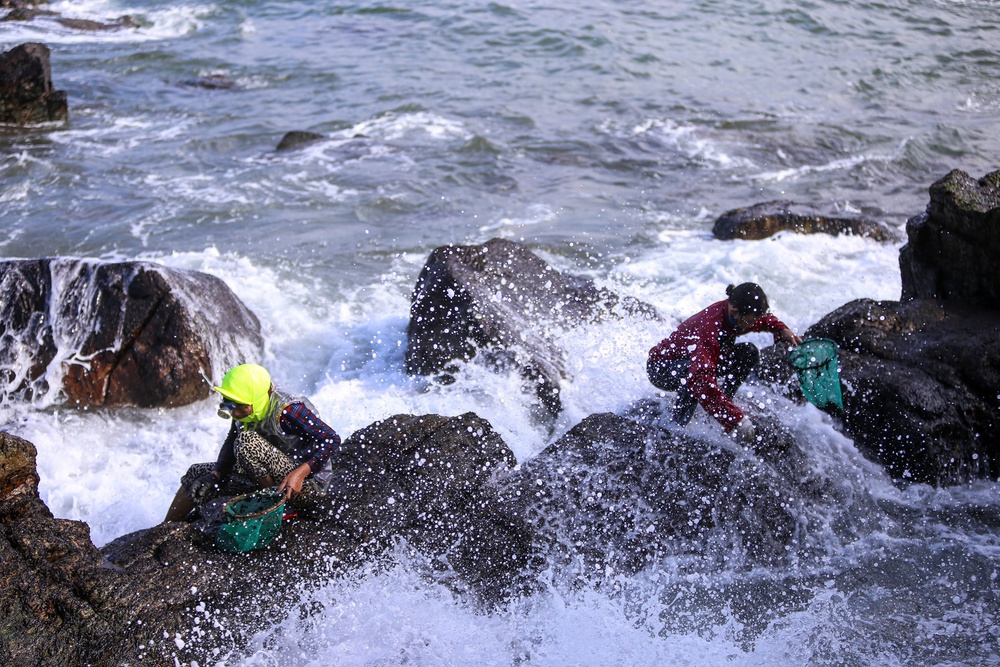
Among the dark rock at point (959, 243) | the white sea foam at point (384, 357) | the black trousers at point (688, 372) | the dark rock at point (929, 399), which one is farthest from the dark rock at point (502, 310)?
the dark rock at point (959, 243)

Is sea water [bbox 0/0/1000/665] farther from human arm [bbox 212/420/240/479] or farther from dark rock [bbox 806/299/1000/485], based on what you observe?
human arm [bbox 212/420/240/479]

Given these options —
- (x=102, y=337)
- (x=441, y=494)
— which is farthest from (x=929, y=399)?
(x=102, y=337)

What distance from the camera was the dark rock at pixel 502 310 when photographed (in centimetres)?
699

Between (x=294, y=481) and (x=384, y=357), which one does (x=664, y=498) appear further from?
(x=384, y=357)

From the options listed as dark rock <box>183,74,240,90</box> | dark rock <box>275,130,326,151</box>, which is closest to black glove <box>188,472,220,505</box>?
dark rock <box>275,130,326,151</box>

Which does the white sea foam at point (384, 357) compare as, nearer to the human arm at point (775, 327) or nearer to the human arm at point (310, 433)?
the human arm at point (775, 327)

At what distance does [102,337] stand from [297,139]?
7.38m

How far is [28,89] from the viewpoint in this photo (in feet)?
46.8

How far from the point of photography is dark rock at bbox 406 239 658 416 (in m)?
6.99

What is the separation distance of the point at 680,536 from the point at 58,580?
3.27m

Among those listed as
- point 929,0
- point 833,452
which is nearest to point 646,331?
point 833,452

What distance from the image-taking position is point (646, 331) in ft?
24.8

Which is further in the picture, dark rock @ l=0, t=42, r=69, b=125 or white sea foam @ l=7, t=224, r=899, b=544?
dark rock @ l=0, t=42, r=69, b=125

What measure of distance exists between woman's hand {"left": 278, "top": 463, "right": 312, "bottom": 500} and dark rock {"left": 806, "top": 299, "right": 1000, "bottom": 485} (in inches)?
141
